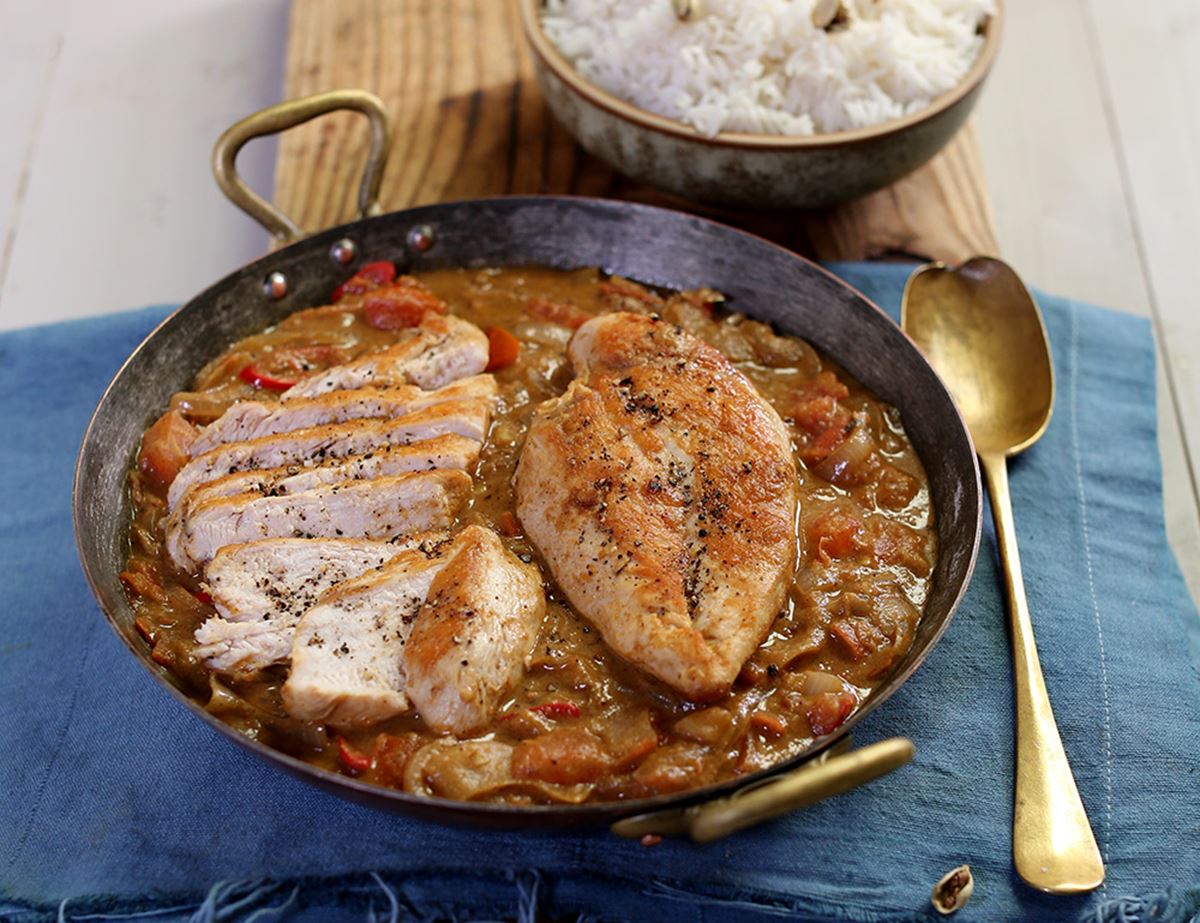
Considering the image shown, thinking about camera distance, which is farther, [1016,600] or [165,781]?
[1016,600]

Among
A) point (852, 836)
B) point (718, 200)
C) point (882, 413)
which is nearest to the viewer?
point (852, 836)

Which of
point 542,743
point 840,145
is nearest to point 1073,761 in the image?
point 542,743


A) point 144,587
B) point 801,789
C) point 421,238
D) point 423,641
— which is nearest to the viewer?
point 801,789

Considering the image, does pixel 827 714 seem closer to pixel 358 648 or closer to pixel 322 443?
pixel 358 648

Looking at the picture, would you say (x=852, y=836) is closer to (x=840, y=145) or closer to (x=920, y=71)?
(x=840, y=145)

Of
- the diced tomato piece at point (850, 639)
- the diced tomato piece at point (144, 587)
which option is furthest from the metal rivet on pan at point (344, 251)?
the diced tomato piece at point (850, 639)

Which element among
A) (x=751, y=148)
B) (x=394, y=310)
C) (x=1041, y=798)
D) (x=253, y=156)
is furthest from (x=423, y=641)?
(x=253, y=156)

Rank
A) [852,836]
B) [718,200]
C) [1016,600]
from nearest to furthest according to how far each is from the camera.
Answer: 1. [852,836]
2. [1016,600]
3. [718,200]
